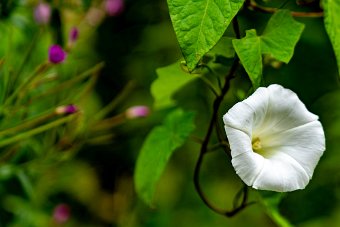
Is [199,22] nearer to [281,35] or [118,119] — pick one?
[281,35]

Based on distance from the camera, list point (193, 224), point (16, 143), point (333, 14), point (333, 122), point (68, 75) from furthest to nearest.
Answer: point (193, 224) → point (333, 122) → point (68, 75) → point (16, 143) → point (333, 14)

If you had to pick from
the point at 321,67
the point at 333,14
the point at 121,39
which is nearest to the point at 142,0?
the point at 121,39

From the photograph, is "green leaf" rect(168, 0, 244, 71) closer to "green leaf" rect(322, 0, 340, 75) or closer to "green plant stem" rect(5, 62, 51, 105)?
"green leaf" rect(322, 0, 340, 75)

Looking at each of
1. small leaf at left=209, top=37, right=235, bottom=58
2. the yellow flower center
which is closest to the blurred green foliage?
small leaf at left=209, top=37, right=235, bottom=58

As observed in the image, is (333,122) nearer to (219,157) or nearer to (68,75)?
(219,157)

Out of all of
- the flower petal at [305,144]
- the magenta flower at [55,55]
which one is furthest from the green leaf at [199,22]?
the magenta flower at [55,55]

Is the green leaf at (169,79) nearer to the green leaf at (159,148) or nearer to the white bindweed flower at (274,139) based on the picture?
the green leaf at (159,148)
